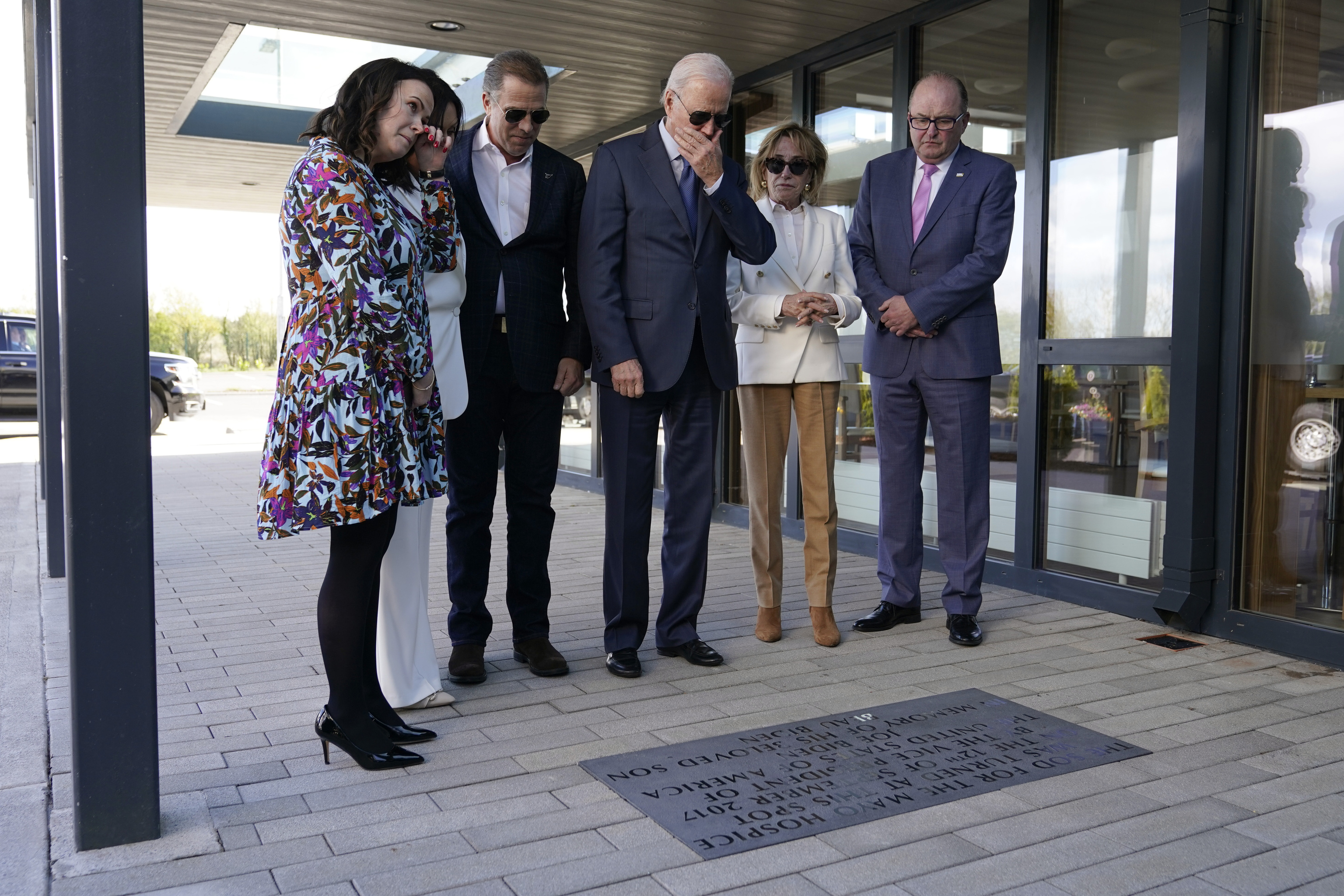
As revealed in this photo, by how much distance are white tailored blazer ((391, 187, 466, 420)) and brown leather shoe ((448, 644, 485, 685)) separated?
80 centimetres

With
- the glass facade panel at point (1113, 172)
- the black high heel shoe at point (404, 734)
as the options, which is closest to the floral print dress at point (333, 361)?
the black high heel shoe at point (404, 734)

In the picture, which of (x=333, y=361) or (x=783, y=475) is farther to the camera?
(x=783, y=475)

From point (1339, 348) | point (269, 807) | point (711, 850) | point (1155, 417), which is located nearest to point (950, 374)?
point (1155, 417)

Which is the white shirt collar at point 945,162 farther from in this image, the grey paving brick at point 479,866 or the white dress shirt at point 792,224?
the grey paving brick at point 479,866

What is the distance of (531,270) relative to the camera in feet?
11.6

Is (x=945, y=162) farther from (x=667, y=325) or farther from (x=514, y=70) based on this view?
(x=514, y=70)

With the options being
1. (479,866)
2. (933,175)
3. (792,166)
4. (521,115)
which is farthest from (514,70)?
(479,866)

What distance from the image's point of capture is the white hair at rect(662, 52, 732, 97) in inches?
135

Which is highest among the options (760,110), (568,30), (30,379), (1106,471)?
(568,30)

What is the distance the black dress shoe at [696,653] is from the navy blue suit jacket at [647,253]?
88 cm

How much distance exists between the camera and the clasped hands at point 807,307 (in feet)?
13.2

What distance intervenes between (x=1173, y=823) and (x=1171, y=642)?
1786 millimetres

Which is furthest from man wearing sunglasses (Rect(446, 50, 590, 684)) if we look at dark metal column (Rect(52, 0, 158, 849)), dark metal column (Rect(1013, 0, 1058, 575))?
dark metal column (Rect(1013, 0, 1058, 575))

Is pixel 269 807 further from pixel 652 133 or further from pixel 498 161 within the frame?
pixel 652 133
